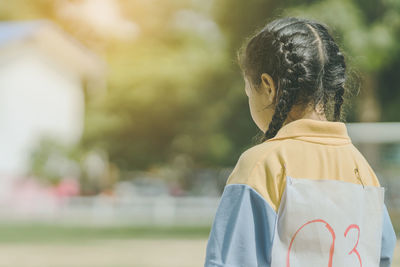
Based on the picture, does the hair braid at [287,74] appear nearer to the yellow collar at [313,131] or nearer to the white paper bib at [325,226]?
the yellow collar at [313,131]

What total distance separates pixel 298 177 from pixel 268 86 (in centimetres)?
23

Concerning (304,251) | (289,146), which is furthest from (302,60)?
(304,251)

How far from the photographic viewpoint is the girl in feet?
4.88

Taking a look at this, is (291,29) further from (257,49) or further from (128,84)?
(128,84)

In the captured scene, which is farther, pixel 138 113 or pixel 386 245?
pixel 138 113

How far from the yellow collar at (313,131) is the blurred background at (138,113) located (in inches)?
398

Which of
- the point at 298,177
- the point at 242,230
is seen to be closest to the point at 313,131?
the point at 298,177

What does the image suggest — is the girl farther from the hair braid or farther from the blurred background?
the blurred background

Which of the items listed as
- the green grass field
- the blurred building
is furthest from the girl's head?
the blurred building

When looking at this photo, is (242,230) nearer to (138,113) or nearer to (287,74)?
(287,74)

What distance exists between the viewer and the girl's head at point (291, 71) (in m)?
1.61

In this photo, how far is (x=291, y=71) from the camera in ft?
5.25

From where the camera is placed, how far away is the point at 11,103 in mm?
28453

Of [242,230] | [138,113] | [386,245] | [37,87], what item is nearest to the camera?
[242,230]
